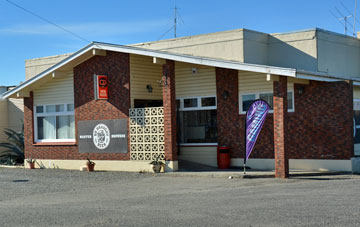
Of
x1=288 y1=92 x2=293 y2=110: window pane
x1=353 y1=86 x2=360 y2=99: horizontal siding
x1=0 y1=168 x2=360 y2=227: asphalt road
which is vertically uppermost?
x1=353 y1=86 x2=360 y2=99: horizontal siding

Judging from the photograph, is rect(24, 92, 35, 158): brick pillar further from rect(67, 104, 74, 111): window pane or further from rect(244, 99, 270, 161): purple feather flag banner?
rect(244, 99, 270, 161): purple feather flag banner

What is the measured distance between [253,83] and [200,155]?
3.54 m

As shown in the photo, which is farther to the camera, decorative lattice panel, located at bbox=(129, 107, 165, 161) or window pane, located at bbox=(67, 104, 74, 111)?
window pane, located at bbox=(67, 104, 74, 111)

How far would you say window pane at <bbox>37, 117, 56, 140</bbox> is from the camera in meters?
21.5

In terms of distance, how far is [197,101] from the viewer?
62.7ft

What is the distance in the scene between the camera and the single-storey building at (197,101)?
16281 mm

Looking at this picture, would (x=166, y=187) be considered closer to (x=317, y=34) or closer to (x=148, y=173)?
(x=148, y=173)

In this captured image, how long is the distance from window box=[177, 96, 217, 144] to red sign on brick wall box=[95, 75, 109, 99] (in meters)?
2.93

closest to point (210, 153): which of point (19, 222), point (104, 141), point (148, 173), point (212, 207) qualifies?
point (148, 173)

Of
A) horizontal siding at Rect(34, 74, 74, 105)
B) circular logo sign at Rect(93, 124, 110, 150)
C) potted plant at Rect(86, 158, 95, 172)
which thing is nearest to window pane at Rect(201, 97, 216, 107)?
circular logo sign at Rect(93, 124, 110, 150)

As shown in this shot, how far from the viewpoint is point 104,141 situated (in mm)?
19297

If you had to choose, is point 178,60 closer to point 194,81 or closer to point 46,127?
point 194,81

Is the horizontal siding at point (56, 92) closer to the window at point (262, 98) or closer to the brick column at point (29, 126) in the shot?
the brick column at point (29, 126)

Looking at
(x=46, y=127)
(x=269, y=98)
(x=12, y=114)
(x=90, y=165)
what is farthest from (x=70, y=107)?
(x=269, y=98)
